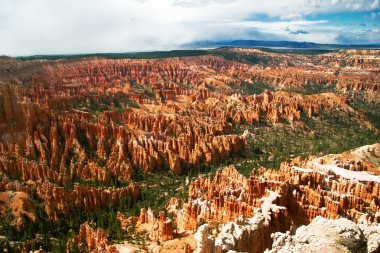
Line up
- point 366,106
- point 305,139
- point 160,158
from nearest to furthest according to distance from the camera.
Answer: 1. point 160,158
2. point 305,139
3. point 366,106

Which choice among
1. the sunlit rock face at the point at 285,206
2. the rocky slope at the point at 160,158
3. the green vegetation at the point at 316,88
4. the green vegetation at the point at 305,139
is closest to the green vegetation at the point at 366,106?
the rocky slope at the point at 160,158

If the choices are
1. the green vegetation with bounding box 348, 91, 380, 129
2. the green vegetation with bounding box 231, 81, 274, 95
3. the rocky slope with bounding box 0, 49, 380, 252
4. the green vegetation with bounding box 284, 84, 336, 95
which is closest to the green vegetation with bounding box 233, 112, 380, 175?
the rocky slope with bounding box 0, 49, 380, 252

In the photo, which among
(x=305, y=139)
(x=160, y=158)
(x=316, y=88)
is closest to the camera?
(x=160, y=158)

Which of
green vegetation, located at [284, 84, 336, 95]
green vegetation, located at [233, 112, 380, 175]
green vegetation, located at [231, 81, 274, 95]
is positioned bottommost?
green vegetation, located at [233, 112, 380, 175]

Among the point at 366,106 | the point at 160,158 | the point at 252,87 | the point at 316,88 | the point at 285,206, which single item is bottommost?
the point at 366,106

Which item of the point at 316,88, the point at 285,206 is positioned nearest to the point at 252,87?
the point at 316,88

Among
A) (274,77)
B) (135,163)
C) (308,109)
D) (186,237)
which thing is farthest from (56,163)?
(274,77)

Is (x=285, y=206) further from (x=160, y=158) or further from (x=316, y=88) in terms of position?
(x=316, y=88)

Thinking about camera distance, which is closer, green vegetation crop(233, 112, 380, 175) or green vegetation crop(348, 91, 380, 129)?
green vegetation crop(233, 112, 380, 175)

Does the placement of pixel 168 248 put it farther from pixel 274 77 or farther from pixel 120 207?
pixel 274 77

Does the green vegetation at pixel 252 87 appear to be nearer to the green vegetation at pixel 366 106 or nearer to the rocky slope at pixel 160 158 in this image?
the rocky slope at pixel 160 158

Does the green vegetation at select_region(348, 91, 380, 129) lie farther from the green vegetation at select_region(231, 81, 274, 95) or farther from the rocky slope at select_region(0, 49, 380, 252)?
the green vegetation at select_region(231, 81, 274, 95)
